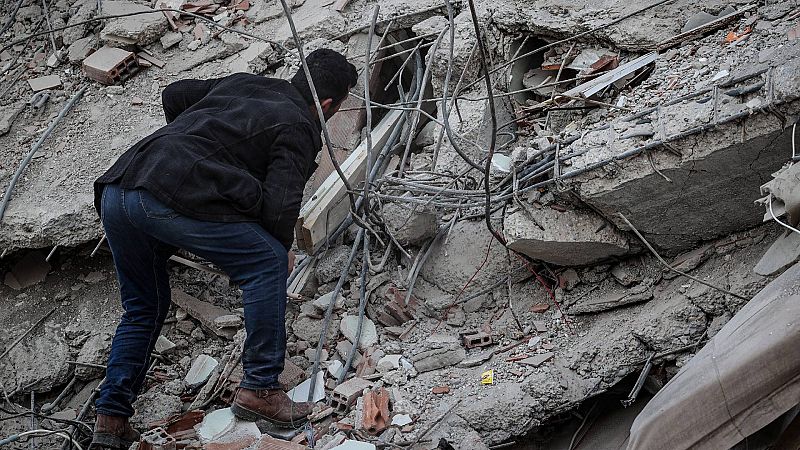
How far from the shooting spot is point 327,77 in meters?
4.22

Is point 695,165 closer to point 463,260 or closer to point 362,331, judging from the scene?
point 463,260

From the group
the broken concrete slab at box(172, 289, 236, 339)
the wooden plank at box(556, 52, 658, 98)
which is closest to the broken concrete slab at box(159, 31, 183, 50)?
the broken concrete slab at box(172, 289, 236, 339)

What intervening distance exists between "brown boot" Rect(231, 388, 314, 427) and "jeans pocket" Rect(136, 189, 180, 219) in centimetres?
87

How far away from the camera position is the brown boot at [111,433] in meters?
4.02

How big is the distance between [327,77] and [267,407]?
5.15 ft

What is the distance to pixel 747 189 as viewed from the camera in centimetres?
400

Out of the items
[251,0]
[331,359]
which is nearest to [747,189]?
[331,359]

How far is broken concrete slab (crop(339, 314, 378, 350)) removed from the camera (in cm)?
456

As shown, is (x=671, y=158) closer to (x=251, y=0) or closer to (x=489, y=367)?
(x=489, y=367)

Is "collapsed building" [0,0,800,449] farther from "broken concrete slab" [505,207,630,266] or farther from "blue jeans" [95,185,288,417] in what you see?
"blue jeans" [95,185,288,417]

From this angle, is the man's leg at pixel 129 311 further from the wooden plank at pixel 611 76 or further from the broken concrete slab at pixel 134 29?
the wooden plank at pixel 611 76

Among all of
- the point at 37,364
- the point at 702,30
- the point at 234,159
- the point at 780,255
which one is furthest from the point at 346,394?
the point at 702,30

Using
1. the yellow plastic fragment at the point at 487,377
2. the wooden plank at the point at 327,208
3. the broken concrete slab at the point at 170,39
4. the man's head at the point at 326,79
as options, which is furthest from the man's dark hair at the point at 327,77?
the broken concrete slab at the point at 170,39

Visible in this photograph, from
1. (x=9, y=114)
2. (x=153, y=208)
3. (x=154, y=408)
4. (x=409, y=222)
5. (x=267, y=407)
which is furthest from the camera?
(x=9, y=114)
